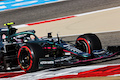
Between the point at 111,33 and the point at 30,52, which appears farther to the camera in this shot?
the point at 111,33

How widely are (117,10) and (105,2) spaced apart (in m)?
1.58

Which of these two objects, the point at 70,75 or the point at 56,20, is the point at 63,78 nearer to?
the point at 70,75

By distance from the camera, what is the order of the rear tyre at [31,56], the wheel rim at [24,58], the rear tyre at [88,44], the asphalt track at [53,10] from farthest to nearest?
the asphalt track at [53,10] < the rear tyre at [88,44] < the wheel rim at [24,58] < the rear tyre at [31,56]

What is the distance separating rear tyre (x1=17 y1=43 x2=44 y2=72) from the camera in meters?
5.78

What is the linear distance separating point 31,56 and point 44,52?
713 millimetres

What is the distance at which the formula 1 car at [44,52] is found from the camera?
19.0ft

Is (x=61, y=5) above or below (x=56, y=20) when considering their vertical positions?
above

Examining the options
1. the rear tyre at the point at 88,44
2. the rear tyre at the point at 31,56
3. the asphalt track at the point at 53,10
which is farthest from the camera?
the asphalt track at the point at 53,10

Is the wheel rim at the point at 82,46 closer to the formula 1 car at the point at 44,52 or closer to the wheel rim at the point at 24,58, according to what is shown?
the formula 1 car at the point at 44,52

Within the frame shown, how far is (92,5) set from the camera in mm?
13141

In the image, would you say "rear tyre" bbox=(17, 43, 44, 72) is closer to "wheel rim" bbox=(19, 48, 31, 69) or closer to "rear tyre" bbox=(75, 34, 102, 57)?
"wheel rim" bbox=(19, 48, 31, 69)

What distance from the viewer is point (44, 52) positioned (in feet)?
21.1

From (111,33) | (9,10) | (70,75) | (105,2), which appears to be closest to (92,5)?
(105,2)

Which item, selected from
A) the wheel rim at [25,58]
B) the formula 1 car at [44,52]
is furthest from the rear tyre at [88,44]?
the wheel rim at [25,58]
